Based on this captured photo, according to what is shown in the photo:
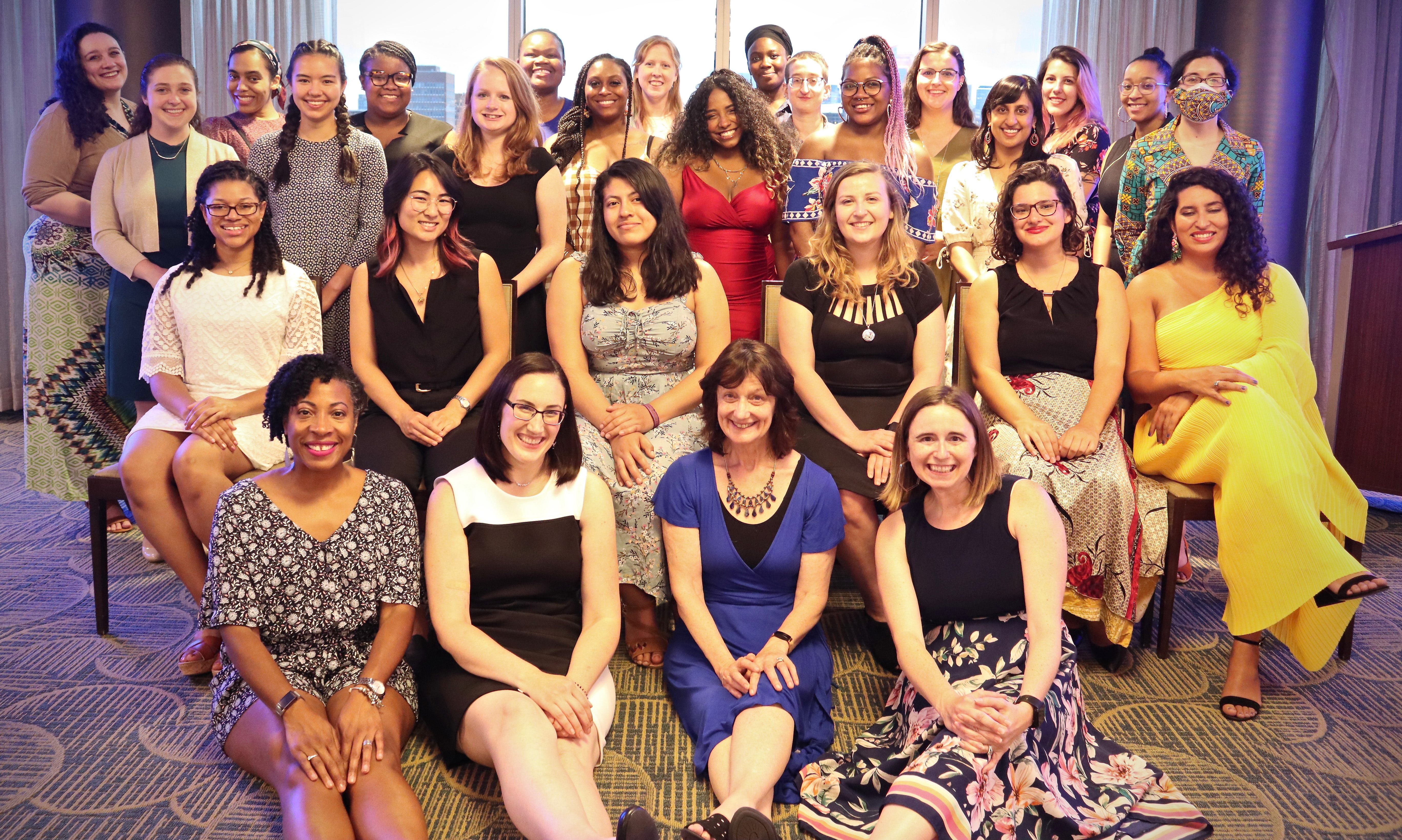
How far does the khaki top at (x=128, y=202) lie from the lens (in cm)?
344

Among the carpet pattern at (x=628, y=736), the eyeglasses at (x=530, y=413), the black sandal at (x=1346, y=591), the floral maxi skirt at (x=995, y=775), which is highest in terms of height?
the eyeglasses at (x=530, y=413)

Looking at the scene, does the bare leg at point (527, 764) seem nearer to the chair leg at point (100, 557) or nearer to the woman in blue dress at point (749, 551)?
the woman in blue dress at point (749, 551)

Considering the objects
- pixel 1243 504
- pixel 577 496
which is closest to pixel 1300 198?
pixel 1243 504

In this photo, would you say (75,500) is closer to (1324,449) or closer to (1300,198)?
Answer: (1324,449)

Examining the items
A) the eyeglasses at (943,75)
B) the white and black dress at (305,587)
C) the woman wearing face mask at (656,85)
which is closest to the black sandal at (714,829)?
the white and black dress at (305,587)

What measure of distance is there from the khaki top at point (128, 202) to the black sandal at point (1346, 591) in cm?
351

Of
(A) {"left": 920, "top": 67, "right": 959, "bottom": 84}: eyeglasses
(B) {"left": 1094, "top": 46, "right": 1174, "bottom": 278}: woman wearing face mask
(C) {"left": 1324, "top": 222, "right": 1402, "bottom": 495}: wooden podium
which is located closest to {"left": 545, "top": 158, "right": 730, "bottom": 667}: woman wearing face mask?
(A) {"left": 920, "top": 67, "right": 959, "bottom": 84}: eyeglasses

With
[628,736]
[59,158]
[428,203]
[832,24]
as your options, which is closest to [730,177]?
[428,203]

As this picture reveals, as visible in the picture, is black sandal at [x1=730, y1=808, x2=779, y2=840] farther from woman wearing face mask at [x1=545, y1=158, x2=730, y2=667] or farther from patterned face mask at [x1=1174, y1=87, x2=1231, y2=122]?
patterned face mask at [x1=1174, y1=87, x2=1231, y2=122]

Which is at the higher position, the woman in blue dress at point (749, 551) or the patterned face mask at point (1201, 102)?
the patterned face mask at point (1201, 102)

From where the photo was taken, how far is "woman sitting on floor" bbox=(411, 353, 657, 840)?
2109mm

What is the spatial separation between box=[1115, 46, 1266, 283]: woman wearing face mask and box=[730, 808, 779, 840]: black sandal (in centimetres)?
261

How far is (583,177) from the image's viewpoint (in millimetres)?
Answer: 3715

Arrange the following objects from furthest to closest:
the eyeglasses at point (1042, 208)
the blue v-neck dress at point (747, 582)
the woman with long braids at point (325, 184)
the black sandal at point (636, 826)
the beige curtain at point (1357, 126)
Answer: the beige curtain at point (1357, 126), the woman with long braids at point (325, 184), the eyeglasses at point (1042, 208), the blue v-neck dress at point (747, 582), the black sandal at point (636, 826)
